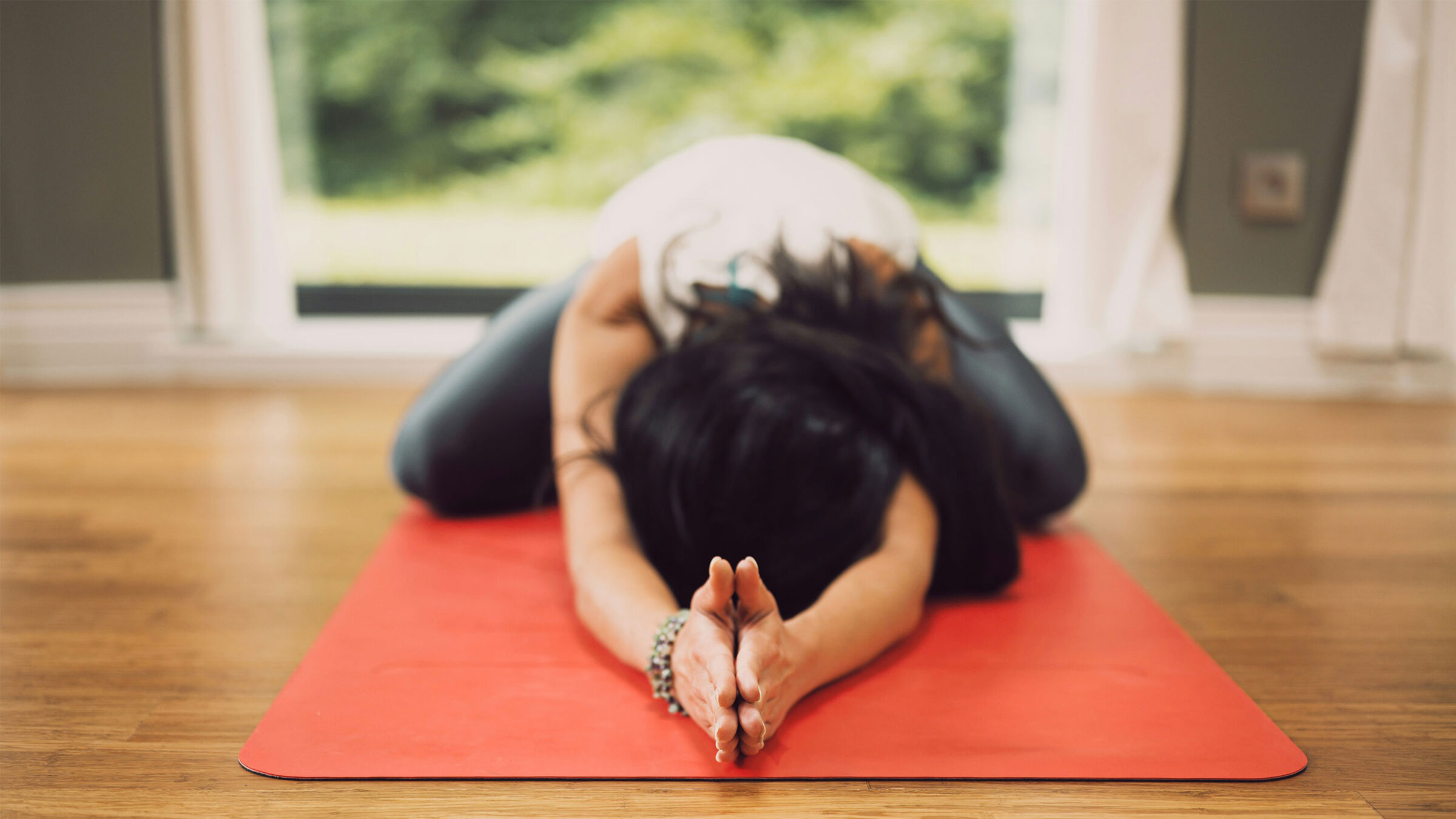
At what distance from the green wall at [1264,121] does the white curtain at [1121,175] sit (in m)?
0.08

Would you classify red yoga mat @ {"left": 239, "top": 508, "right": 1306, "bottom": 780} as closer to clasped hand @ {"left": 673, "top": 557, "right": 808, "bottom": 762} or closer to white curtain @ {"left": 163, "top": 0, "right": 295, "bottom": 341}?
clasped hand @ {"left": 673, "top": 557, "right": 808, "bottom": 762}

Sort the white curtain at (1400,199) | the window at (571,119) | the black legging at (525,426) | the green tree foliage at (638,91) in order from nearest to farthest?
1. the black legging at (525,426)
2. the white curtain at (1400,199)
3. the window at (571,119)
4. the green tree foliage at (638,91)

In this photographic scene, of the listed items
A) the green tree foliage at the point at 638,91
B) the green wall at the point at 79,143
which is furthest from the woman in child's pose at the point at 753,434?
the green tree foliage at the point at 638,91

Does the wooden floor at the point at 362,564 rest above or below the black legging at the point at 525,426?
below

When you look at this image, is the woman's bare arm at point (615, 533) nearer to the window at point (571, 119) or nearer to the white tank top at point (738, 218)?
the white tank top at point (738, 218)

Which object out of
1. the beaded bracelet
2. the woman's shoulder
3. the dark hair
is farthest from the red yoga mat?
the woman's shoulder

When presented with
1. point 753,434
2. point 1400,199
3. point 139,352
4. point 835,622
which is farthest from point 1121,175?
point 139,352

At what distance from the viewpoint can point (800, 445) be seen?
1.16m

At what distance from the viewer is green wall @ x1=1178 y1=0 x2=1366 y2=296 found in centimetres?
262

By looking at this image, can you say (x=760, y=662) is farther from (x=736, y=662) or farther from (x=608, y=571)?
(x=608, y=571)

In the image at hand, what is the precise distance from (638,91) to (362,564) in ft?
8.20

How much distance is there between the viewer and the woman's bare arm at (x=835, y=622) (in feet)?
2.93

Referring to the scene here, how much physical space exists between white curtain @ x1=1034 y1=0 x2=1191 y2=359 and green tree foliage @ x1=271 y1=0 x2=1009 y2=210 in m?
0.66

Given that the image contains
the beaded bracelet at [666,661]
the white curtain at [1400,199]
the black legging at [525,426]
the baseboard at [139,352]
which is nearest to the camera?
the beaded bracelet at [666,661]
